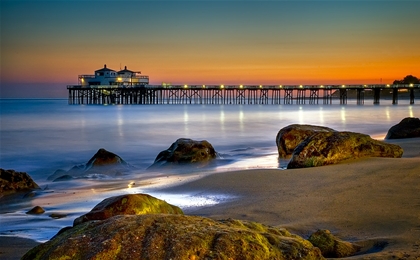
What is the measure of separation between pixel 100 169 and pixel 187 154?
2.22 m

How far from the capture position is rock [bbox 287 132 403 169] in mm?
9438

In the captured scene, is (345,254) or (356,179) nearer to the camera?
(345,254)

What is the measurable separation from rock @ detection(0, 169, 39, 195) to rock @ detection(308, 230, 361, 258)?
6.88m

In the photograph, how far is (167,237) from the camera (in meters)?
2.68

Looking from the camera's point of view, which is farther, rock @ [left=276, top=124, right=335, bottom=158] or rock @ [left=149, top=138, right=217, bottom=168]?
rock @ [left=276, top=124, right=335, bottom=158]

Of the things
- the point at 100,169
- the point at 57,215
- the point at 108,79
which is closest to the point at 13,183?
the point at 57,215

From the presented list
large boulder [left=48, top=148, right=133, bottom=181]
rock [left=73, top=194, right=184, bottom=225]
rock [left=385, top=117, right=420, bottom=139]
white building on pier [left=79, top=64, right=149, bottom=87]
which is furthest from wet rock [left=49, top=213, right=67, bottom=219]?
white building on pier [left=79, top=64, right=149, bottom=87]

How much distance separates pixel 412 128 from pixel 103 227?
15.1 m

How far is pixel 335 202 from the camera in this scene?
6.09 m

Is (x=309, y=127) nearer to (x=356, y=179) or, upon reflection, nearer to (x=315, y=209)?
(x=356, y=179)

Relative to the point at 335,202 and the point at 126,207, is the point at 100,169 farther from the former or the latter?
the point at 126,207

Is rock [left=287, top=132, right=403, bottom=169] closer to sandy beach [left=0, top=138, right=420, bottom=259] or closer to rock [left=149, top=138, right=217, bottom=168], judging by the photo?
sandy beach [left=0, top=138, right=420, bottom=259]

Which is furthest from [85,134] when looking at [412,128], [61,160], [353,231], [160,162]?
[353,231]

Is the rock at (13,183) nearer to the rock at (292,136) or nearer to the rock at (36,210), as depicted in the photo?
the rock at (36,210)
